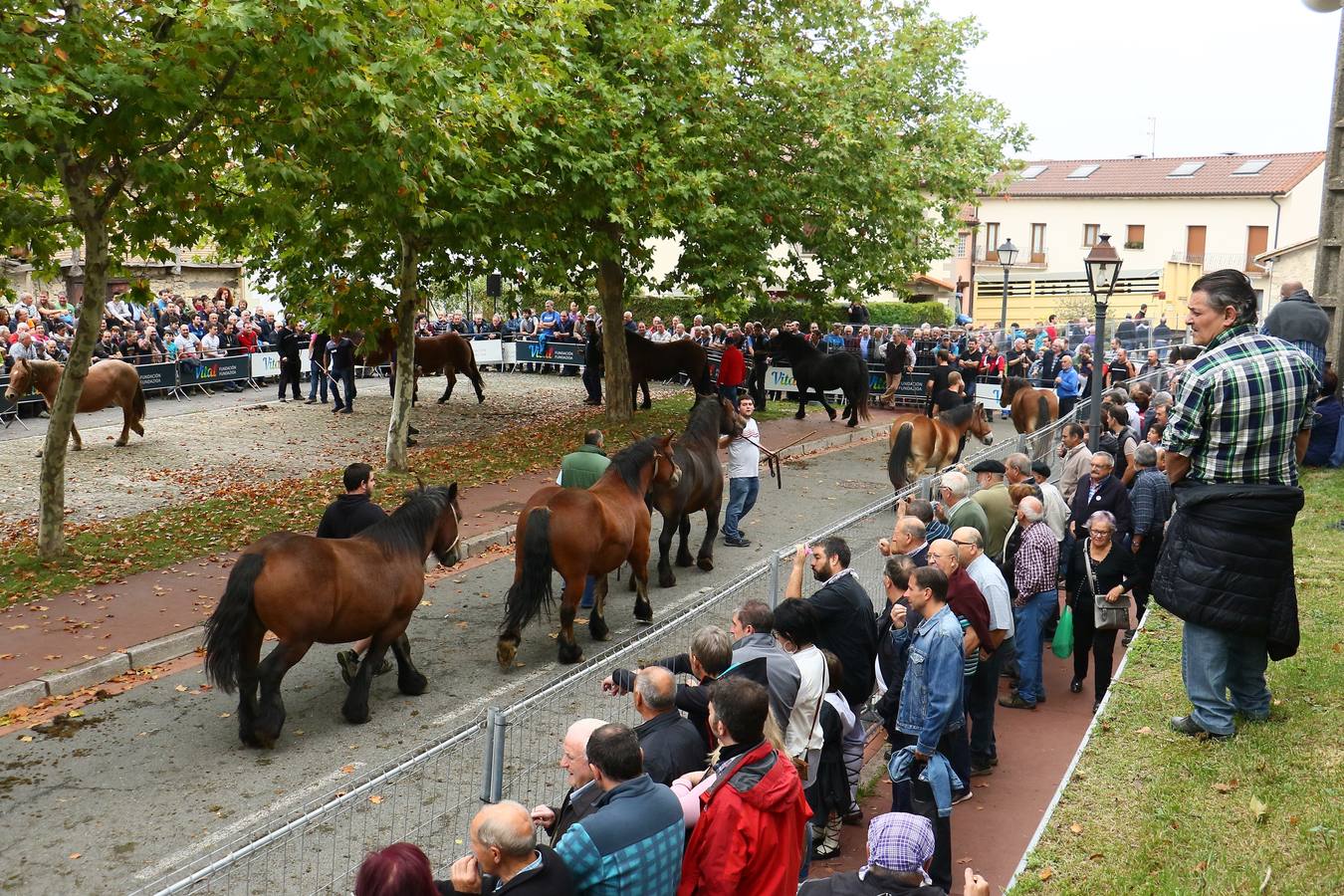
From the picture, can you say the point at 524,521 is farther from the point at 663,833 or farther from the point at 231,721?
the point at 663,833

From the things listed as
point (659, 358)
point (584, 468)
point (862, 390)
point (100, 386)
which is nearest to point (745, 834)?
point (584, 468)

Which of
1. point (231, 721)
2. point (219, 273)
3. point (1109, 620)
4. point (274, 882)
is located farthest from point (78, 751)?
point (219, 273)

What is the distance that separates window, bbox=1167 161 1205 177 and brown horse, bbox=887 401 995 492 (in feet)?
144

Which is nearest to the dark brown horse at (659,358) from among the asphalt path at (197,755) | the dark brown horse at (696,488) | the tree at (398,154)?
the tree at (398,154)

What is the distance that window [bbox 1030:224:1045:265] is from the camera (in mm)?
55406

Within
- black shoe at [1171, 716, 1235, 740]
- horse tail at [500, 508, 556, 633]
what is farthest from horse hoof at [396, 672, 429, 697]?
black shoe at [1171, 716, 1235, 740]

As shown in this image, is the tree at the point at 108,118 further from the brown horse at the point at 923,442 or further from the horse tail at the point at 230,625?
the brown horse at the point at 923,442

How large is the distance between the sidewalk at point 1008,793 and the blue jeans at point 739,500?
5.48 m

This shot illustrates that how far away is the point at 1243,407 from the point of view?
220 inches

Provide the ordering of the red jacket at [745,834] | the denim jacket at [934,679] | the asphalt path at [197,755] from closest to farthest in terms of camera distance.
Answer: the red jacket at [745,834] < the denim jacket at [934,679] < the asphalt path at [197,755]

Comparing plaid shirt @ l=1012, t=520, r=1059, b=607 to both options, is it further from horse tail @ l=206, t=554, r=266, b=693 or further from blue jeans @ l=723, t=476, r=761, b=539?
blue jeans @ l=723, t=476, r=761, b=539

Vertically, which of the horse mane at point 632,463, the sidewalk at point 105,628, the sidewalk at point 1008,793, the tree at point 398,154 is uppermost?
the tree at point 398,154

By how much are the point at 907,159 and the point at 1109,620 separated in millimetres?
15177

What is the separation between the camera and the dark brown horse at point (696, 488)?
12578 mm
